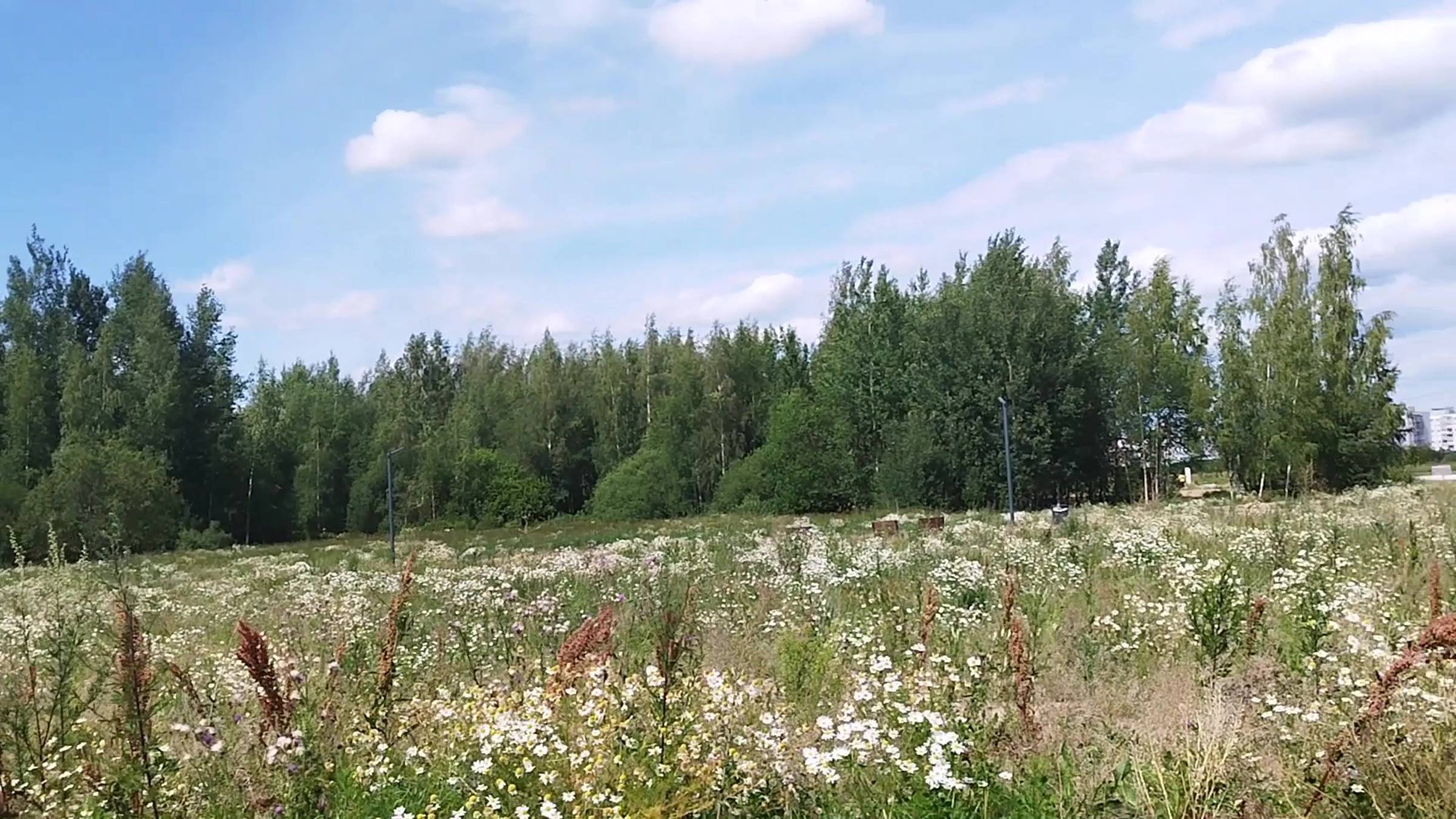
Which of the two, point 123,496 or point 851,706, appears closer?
point 851,706

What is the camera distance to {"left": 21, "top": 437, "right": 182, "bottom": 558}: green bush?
43.3 m

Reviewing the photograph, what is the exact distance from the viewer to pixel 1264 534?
1311 cm

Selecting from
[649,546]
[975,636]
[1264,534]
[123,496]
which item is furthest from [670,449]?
[975,636]

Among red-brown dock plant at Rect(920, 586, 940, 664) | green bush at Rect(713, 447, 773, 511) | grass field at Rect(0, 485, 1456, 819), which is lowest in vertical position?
grass field at Rect(0, 485, 1456, 819)

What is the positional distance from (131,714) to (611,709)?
1.88m

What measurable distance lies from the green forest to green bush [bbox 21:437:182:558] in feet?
0.45

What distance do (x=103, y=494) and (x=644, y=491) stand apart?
25810mm

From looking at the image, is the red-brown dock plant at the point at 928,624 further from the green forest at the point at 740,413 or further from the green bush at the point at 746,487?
the green bush at the point at 746,487

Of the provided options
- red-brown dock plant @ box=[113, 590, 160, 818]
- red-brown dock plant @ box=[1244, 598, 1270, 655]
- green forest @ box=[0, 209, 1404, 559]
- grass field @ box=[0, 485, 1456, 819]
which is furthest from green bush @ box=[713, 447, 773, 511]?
red-brown dock plant @ box=[113, 590, 160, 818]

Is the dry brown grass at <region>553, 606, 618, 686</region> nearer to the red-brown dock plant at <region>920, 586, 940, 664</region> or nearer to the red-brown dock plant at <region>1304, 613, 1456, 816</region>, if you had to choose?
the red-brown dock plant at <region>920, 586, 940, 664</region>

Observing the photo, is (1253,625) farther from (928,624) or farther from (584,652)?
(584,652)

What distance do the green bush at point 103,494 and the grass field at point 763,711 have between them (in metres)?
39.3

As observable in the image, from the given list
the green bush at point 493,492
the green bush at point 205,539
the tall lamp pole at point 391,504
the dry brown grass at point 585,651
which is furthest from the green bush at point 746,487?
the dry brown grass at point 585,651

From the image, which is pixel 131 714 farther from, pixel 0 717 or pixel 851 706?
pixel 851 706
